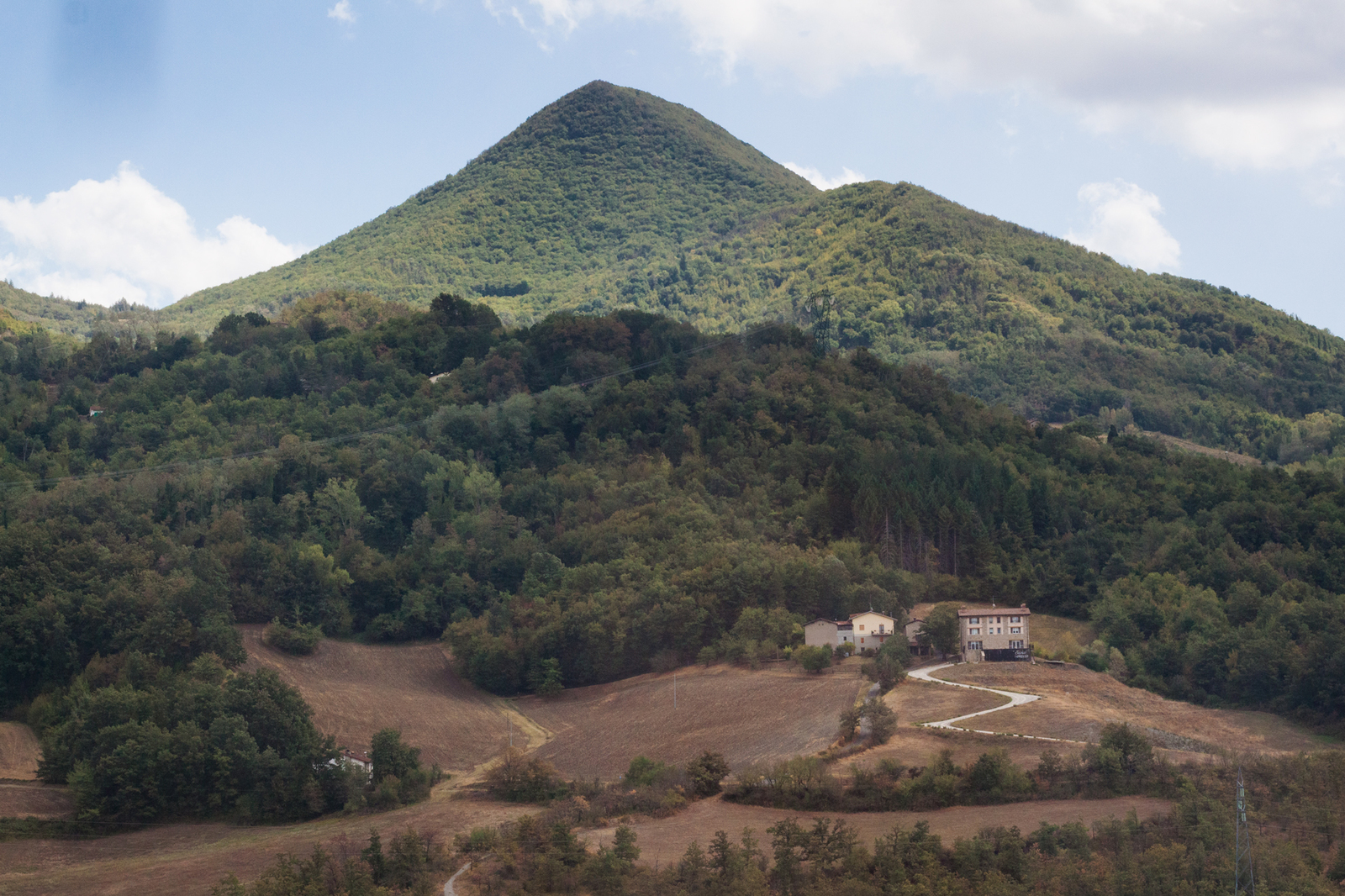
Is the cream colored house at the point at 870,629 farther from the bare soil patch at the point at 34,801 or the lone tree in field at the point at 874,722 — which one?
the bare soil patch at the point at 34,801

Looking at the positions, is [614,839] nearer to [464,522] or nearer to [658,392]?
[464,522]

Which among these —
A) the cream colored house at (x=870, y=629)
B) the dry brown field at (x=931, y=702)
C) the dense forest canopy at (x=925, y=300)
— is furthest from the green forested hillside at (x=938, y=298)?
the dry brown field at (x=931, y=702)

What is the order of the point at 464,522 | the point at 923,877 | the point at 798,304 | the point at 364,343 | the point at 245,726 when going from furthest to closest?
the point at 798,304
the point at 364,343
the point at 464,522
the point at 245,726
the point at 923,877

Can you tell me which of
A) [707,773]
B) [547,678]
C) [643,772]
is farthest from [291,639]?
[707,773]

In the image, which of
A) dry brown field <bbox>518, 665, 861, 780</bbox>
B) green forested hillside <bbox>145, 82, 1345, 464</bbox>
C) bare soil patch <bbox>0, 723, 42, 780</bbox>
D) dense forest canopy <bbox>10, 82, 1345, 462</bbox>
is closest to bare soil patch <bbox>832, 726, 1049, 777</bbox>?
dry brown field <bbox>518, 665, 861, 780</bbox>

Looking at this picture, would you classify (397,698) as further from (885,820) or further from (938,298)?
(938,298)

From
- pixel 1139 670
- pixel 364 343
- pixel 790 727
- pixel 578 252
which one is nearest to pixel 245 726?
pixel 790 727
